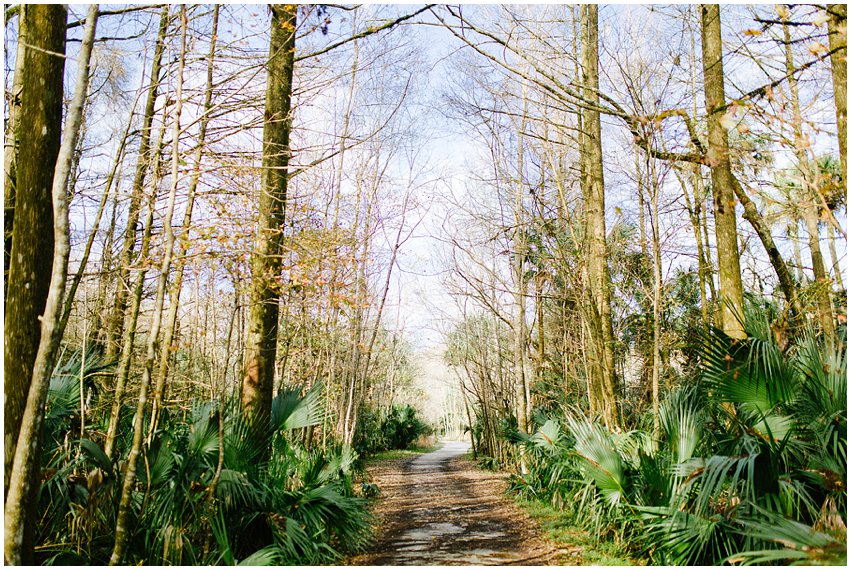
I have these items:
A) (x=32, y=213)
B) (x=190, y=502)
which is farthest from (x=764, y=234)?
(x=32, y=213)

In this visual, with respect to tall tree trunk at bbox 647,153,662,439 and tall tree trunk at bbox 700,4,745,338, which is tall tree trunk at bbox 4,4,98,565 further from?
tall tree trunk at bbox 700,4,745,338

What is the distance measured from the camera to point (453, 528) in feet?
27.0

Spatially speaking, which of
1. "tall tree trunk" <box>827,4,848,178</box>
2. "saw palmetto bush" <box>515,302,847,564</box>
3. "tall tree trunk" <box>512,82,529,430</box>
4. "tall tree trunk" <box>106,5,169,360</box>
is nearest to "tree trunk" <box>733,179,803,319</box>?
"tall tree trunk" <box>827,4,848,178</box>

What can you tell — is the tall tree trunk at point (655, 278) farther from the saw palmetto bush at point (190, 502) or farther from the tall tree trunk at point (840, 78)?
the saw palmetto bush at point (190, 502)

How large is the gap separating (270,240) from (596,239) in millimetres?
5291

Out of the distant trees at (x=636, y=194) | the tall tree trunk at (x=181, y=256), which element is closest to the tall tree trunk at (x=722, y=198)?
the distant trees at (x=636, y=194)

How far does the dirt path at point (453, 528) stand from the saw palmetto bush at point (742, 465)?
1.10 m

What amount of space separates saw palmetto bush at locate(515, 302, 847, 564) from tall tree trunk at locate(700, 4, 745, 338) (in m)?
1.36

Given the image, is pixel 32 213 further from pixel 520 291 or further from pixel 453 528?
pixel 520 291

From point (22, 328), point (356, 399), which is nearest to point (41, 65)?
point (22, 328)

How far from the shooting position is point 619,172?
637 inches

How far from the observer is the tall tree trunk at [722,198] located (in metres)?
6.89

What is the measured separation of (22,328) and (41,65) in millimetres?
2007

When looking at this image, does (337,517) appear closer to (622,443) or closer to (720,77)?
(622,443)
